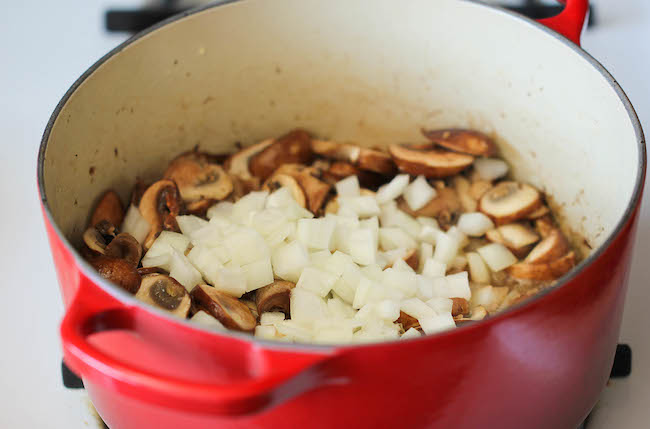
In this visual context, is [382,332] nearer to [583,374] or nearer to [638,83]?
[583,374]

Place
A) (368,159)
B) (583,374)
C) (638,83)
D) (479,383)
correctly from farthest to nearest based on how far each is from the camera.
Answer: (638,83) < (368,159) < (583,374) < (479,383)

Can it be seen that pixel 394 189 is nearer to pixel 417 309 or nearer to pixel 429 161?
pixel 429 161

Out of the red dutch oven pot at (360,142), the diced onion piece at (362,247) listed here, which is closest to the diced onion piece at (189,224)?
the red dutch oven pot at (360,142)

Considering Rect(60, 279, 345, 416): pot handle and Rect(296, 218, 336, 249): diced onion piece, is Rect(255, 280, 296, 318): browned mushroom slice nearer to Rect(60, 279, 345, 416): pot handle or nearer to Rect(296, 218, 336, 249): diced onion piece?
Rect(296, 218, 336, 249): diced onion piece

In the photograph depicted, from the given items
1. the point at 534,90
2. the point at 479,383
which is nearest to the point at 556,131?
the point at 534,90

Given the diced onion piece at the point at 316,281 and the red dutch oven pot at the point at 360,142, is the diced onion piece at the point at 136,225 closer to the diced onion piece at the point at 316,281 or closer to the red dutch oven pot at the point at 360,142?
the red dutch oven pot at the point at 360,142

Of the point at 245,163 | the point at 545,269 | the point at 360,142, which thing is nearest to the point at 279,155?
the point at 245,163

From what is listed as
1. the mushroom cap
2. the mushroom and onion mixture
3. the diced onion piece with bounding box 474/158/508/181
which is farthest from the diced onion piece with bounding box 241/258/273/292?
the diced onion piece with bounding box 474/158/508/181

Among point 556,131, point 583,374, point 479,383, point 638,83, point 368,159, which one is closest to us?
point 479,383
